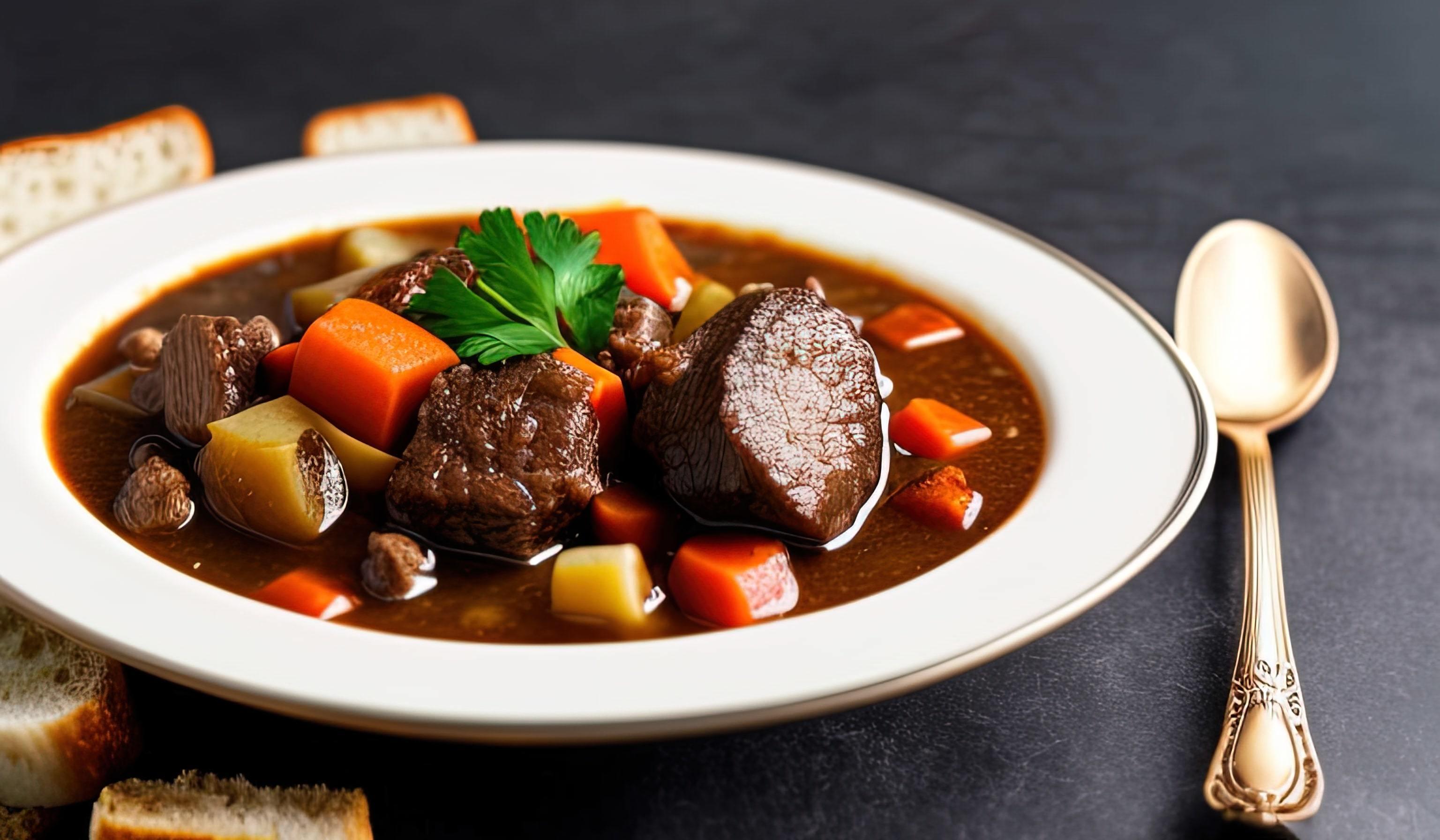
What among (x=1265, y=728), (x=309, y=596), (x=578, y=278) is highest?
(x=578, y=278)

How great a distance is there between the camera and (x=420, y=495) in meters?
3.02

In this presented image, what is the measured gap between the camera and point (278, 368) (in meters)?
3.41

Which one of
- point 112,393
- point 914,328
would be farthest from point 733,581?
point 112,393

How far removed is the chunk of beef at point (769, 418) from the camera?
3.03m

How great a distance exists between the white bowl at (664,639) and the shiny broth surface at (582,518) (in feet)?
0.23

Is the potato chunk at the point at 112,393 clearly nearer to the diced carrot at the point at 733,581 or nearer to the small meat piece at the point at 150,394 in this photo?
the small meat piece at the point at 150,394

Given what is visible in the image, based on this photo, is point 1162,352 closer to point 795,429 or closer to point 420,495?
point 795,429

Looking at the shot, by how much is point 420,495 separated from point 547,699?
78cm

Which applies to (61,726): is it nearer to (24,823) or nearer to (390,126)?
(24,823)

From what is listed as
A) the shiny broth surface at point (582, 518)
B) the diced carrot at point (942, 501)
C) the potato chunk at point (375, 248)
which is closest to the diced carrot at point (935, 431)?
the shiny broth surface at point (582, 518)

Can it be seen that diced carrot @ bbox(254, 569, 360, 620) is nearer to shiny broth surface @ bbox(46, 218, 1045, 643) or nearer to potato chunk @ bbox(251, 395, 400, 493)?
shiny broth surface @ bbox(46, 218, 1045, 643)

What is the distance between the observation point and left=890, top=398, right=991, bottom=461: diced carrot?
3.47 meters

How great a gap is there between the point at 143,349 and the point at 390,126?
199 cm

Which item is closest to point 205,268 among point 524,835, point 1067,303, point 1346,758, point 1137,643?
point 524,835
